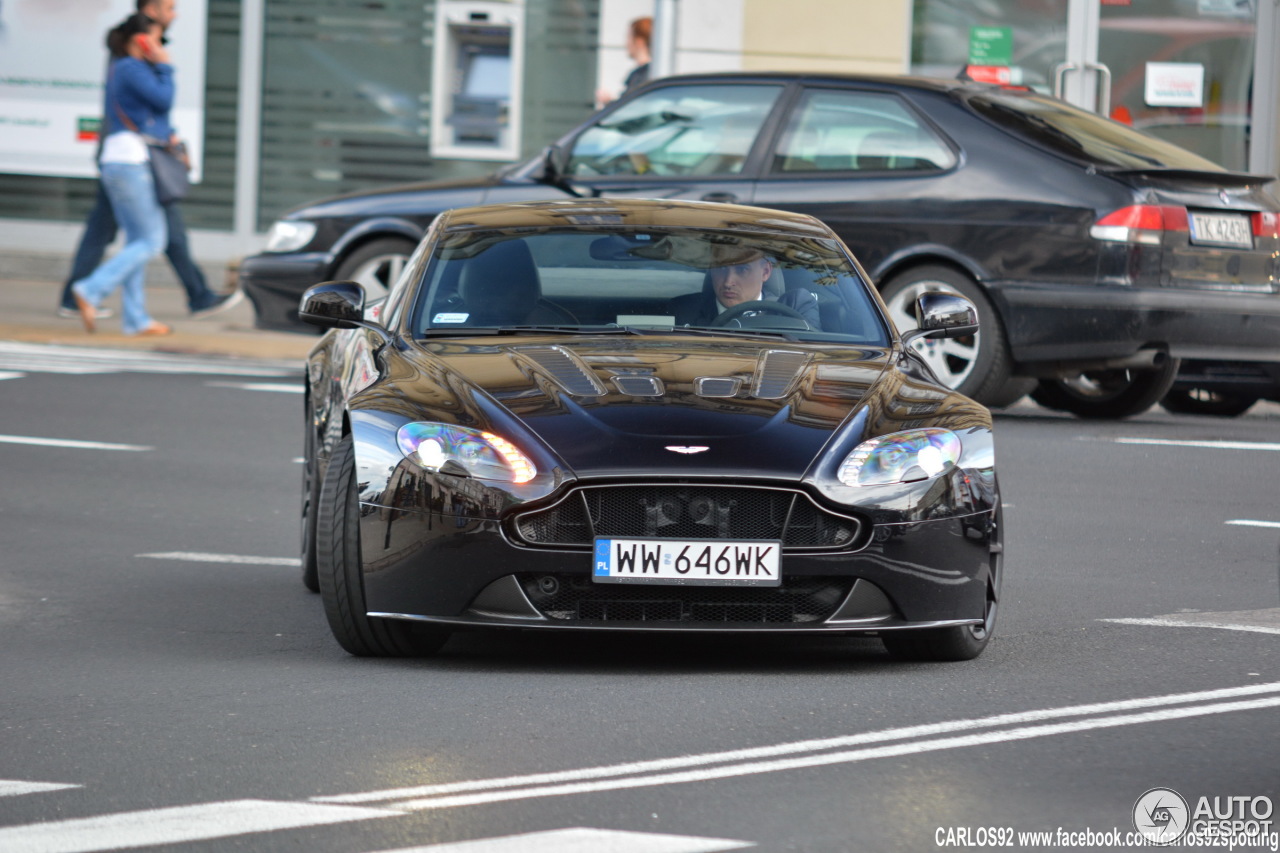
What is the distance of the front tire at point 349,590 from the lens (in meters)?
5.98

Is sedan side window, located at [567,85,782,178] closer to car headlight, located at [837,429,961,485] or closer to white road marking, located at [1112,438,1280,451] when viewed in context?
white road marking, located at [1112,438,1280,451]

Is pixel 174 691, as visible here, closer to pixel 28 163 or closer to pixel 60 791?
pixel 60 791

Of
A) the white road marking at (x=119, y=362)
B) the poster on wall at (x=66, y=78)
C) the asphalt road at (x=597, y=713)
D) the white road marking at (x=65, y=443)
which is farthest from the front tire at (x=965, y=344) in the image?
the poster on wall at (x=66, y=78)

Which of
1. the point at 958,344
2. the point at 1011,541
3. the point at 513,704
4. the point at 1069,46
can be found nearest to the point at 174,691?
the point at 513,704

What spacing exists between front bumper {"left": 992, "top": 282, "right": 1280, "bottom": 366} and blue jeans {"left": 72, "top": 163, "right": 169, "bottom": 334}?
694cm

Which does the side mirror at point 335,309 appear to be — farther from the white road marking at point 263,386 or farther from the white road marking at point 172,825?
the white road marking at point 263,386

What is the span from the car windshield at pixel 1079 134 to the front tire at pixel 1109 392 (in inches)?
44.6

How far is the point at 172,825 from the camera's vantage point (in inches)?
170

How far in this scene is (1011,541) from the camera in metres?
8.60

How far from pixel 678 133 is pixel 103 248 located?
19.7 ft

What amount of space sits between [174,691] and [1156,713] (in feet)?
7.99

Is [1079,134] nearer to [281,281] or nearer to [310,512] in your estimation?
[281,281]

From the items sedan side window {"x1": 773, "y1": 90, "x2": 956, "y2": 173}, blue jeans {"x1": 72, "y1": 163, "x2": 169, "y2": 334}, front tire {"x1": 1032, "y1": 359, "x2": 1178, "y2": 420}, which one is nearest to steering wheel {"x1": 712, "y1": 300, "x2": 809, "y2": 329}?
sedan side window {"x1": 773, "y1": 90, "x2": 956, "y2": 173}

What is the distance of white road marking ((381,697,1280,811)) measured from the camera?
454 cm
